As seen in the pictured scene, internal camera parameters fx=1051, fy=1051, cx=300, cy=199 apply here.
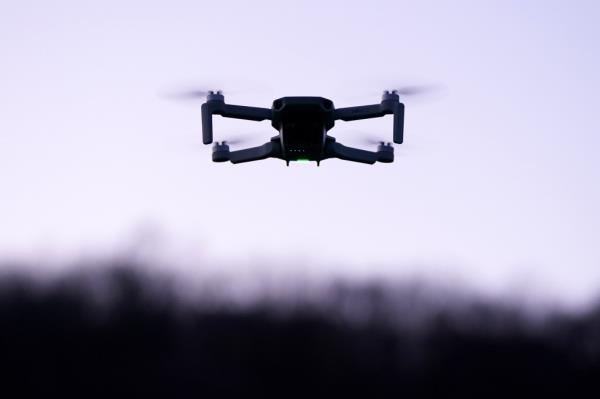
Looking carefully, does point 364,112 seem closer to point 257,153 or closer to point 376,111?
point 376,111

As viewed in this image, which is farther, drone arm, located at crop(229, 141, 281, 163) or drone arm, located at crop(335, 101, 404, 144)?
drone arm, located at crop(335, 101, 404, 144)

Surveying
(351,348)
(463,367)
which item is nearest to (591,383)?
(463,367)

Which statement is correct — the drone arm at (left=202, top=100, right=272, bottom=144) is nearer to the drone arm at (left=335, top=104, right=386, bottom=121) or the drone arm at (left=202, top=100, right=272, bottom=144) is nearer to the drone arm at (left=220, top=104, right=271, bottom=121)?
the drone arm at (left=220, top=104, right=271, bottom=121)

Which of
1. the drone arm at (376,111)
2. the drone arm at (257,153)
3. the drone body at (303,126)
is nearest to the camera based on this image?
the drone body at (303,126)

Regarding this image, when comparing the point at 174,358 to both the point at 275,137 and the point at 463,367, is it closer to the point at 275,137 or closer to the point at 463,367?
the point at 463,367

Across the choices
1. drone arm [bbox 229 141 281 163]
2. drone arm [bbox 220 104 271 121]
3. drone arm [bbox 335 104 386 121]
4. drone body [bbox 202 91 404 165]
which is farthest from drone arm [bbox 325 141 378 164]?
drone arm [bbox 220 104 271 121]

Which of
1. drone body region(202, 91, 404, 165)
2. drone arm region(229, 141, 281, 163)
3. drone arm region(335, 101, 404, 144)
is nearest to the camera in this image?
drone body region(202, 91, 404, 165)

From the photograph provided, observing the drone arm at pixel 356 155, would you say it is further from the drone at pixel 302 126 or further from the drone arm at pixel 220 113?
the drone arm at pixel 220 113

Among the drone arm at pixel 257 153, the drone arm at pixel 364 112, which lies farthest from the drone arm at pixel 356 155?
the drone arm at pixel 257 153
